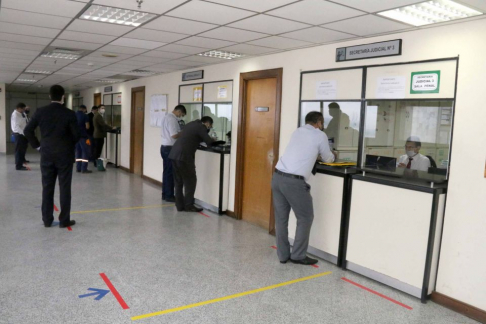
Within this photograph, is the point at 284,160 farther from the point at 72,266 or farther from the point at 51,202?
the point at 51,202

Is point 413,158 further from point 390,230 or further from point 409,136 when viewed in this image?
point 390,230

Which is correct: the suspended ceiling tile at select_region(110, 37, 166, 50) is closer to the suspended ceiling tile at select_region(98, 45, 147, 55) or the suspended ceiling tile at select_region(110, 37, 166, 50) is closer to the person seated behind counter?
the suspended ceiling tile at select_region(98, 45, 147, 55)

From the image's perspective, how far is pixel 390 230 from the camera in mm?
3674

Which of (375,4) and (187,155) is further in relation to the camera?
(187,155)

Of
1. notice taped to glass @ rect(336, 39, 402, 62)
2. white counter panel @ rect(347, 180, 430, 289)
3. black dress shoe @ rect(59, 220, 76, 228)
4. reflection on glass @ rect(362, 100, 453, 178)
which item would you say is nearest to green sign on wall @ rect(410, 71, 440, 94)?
reflection on glass @ rect(362, 100, 453, 178)

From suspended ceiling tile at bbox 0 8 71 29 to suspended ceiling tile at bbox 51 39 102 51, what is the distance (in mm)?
925

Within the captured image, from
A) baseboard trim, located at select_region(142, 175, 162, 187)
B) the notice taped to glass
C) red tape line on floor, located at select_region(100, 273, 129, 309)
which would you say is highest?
the notice taped to glass

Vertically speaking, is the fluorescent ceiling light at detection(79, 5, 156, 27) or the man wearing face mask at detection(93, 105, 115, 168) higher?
the fluorescent ceiling light at detection(79, 5, 156, 27)

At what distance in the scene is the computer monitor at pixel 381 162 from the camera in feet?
13.1

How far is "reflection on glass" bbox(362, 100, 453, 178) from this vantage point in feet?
11.7

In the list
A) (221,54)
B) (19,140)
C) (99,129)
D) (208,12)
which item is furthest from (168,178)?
(19,140)

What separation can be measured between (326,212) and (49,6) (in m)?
3.28

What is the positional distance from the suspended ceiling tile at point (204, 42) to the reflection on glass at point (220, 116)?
4.35ft

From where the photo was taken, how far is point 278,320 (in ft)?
9.93
